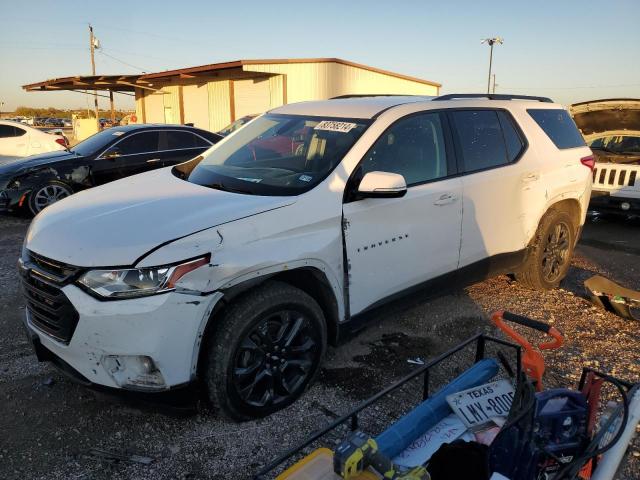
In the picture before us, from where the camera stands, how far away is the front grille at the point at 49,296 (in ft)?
7.90

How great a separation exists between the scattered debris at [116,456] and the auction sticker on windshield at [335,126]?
226 centimetres

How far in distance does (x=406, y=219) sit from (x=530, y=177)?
156cm

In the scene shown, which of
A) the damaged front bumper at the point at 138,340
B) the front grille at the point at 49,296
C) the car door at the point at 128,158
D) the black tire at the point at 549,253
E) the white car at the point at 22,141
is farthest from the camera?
the white car at the point at 22,141

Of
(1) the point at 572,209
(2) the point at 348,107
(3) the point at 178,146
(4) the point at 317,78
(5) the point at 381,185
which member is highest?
(4) the point at 317,78

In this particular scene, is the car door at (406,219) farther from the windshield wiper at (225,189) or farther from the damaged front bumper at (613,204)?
the damaged front bumper at (613,204)

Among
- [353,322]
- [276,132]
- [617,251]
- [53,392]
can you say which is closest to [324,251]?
[353,322]

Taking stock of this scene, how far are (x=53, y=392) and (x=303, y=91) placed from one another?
66.9ft

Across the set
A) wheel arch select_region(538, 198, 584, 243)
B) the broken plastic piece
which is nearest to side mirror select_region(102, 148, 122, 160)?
wheel arch select_region(538, 198, 584, 243)

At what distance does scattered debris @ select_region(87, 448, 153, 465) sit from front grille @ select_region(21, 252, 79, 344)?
614 millimetres

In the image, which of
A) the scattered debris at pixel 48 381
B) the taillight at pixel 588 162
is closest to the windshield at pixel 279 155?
the scattered debris at pixel 48 381

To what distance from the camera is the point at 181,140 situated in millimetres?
8680

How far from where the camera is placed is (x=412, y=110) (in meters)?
3.49

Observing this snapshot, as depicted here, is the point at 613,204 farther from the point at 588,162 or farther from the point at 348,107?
the point at 348,107

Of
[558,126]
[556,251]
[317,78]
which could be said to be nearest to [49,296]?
[556,251]
